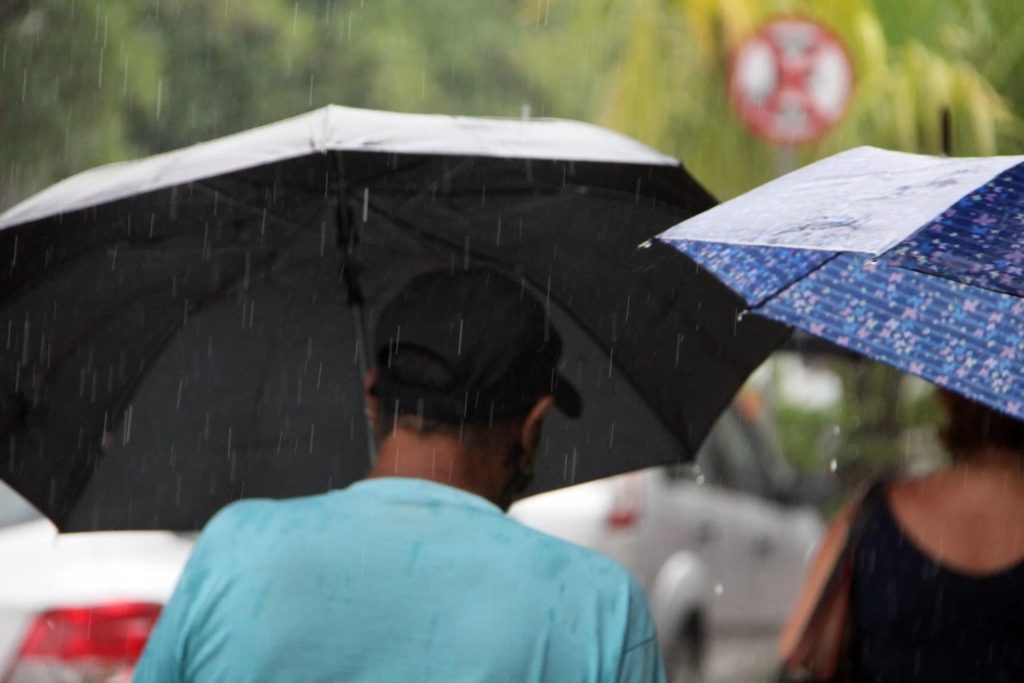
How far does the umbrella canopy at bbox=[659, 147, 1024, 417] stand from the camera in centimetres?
308

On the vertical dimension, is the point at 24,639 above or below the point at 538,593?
below

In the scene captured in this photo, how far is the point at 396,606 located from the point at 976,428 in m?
1.57

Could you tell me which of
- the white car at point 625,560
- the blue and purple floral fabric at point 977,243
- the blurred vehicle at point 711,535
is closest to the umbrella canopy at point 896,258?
the blue and purple floral fabric at point 977,243

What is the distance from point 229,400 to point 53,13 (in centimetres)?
1290

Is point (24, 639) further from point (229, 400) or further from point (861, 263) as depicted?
point (861, 263)

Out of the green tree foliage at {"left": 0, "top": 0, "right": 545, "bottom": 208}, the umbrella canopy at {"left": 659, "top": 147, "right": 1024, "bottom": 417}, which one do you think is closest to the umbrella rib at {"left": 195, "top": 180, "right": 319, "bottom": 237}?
the umbrella canopy at {"left": 659, "top": 147, "right": 1024, "bottom": 417}

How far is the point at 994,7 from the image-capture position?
8773 millimetres

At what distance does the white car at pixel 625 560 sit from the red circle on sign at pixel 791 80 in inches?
65.0

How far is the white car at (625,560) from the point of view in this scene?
215 inches

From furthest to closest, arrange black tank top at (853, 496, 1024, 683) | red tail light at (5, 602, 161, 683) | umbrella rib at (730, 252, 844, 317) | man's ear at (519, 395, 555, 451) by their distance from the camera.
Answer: red tail light at (5, 602, 161, 683), umbrella rib at (730, 252, 844, 317), black tank top at (853, 496, 1024, 683), man's ear at (519, 395, 555, 451)

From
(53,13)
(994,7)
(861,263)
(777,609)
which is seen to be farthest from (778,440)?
(861,263)

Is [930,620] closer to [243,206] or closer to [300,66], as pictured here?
[243,206]

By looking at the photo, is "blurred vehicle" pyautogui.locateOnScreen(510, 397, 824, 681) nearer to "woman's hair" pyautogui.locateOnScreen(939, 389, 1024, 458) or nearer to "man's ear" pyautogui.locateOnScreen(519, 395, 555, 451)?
"woman's hair" pyautogui.locateOnScreen(939, 389, 1024, 458)

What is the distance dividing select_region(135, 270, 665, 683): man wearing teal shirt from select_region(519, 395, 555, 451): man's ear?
0.39ft
